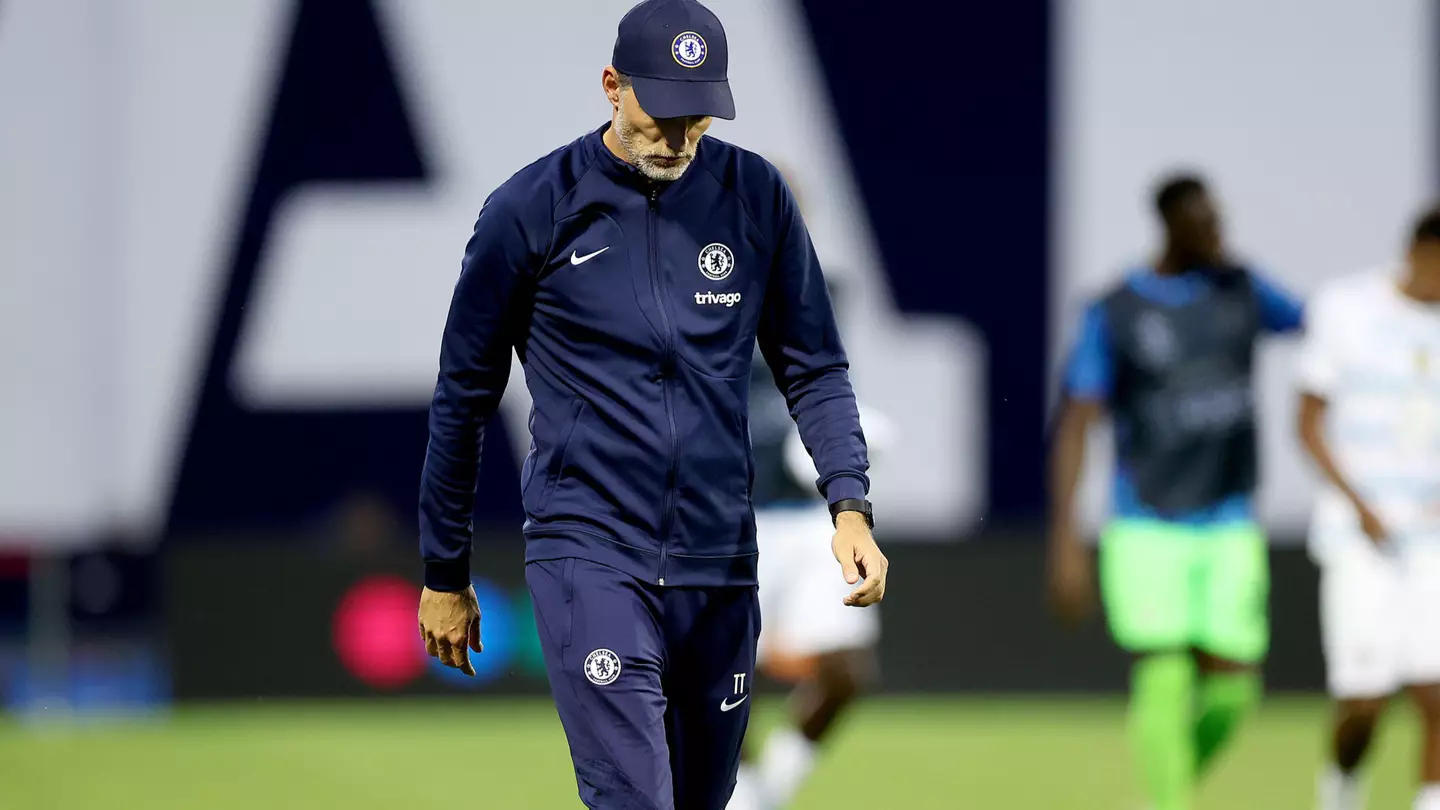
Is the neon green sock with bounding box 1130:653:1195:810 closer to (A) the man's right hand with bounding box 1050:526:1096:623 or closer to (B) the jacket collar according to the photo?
(A) the man's right hand with bounding box 1050:526:1096:623

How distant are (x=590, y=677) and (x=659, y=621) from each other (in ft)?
0.66

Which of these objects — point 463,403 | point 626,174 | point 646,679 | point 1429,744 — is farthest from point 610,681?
point 1429,744

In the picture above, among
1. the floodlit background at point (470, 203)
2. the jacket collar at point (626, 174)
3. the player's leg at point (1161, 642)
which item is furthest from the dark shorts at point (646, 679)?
the floodlit background at point (470, 203)

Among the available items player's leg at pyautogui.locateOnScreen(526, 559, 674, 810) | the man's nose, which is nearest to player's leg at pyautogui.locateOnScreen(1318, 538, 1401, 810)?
player's leg at pyautogui.locateOnScreen(526, 559, 674, 810)

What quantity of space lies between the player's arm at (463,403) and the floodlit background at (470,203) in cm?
1040

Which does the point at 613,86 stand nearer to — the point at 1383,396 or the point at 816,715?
the point at 816,715

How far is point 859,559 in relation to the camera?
14.5ft

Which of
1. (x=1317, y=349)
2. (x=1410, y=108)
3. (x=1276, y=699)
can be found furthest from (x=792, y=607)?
(x=1410, y=108)

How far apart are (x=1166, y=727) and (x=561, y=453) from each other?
3609 mm

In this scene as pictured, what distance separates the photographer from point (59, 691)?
51.7ft

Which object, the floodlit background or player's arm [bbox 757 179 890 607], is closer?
player's arm [bbox 757 179 890 607]

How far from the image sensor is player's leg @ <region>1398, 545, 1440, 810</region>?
7359 mm

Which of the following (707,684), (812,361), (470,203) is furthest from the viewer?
(470,203)

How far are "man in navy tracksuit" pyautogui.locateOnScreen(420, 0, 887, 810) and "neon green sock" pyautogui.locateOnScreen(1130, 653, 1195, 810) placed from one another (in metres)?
3.18
